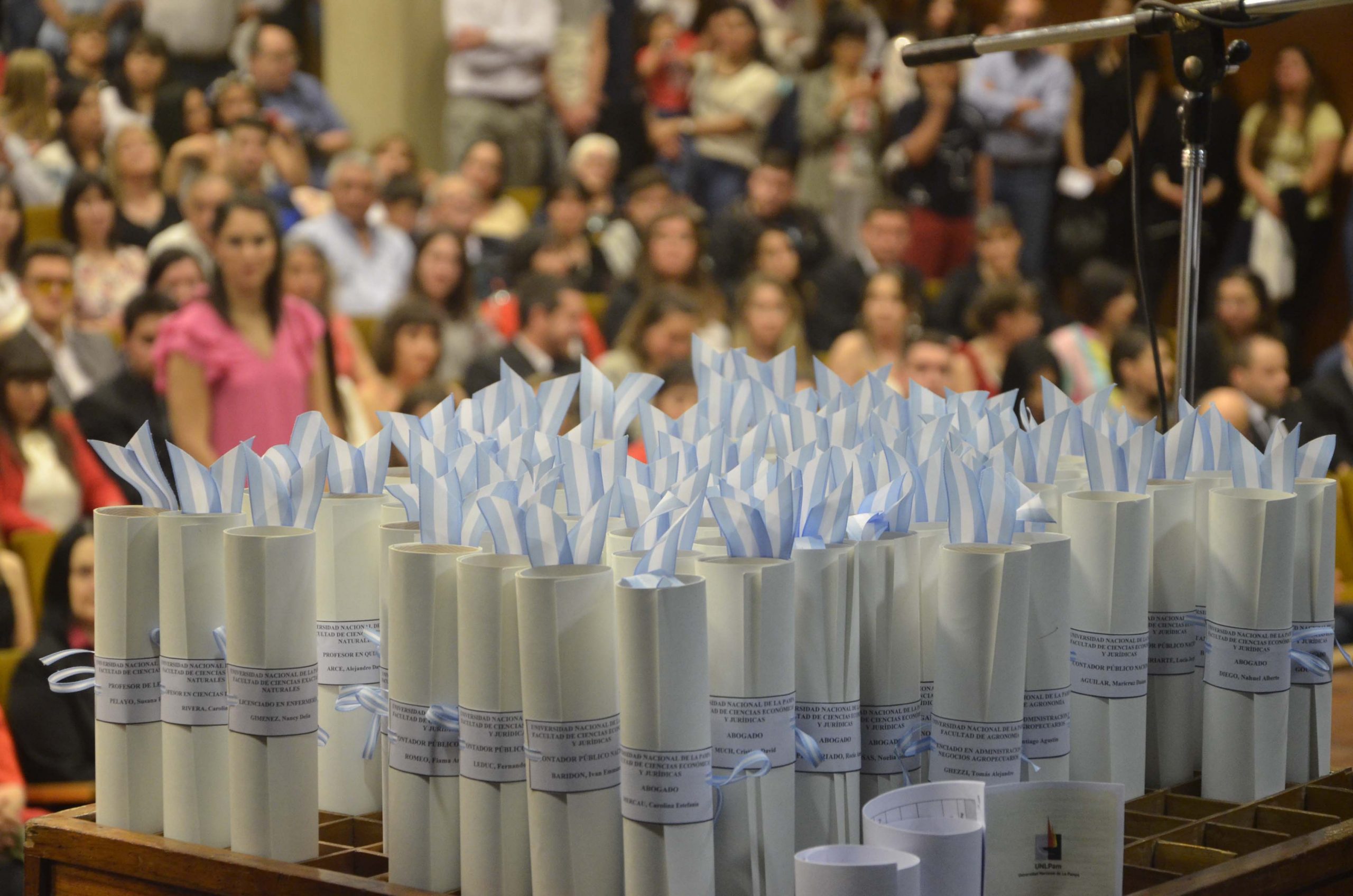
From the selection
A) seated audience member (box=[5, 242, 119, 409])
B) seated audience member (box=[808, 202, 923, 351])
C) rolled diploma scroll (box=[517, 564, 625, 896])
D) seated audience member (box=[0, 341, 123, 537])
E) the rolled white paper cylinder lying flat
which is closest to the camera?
the rolled white paper cylinder lying flat

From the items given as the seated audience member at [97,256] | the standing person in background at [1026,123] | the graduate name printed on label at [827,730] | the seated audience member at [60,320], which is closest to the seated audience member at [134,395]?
the seated audience member at [60,320]

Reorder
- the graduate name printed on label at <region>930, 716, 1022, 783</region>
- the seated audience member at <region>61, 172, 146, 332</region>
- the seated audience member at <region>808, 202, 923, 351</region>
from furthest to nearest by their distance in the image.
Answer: the seated audience member at <region>808, 202, 923, 351</region>
the seated audience member at <region>61, 172, 146, 332</region>
the graduate name printed on label at <region>930, 716, 1022, 783</region>

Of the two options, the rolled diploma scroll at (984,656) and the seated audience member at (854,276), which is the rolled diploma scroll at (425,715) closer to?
the rolled diploma scroll at (984,656)

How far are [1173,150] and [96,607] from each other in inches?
207

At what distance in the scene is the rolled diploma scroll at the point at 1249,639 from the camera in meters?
1.40

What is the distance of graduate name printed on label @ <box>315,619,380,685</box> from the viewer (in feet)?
4.53

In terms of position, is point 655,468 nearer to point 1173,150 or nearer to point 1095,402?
point 1095,402

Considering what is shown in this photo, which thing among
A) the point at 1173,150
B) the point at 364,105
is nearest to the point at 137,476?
the point at 1173,150

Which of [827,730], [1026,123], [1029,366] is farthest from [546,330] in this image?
[827,730]

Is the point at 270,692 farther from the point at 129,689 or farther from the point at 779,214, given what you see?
the point at 779,214

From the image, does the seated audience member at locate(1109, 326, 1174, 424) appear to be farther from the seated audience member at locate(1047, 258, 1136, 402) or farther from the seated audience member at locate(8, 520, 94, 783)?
the seated audience member at locate(8, 520, 94, 783)

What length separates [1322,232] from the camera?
6.02 metres

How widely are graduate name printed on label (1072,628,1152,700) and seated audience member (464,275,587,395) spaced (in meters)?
3.04

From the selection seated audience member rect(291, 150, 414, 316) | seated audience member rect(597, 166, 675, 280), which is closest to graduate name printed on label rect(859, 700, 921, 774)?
seated audience member rect(291, 150, 414, 316)
